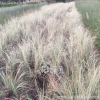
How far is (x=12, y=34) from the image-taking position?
2.71 m

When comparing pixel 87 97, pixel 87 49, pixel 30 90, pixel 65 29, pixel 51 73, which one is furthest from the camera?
pixel 65 29

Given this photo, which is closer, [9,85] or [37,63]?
[9,85]

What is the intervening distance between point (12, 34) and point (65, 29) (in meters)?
1.55

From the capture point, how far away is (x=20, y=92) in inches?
51.8

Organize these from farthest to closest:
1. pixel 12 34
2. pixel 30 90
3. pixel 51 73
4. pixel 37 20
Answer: pixel 37 20 < pixel 12 34 < pixel 51 73 < pixel 30 90

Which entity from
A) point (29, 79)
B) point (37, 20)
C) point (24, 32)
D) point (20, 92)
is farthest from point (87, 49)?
point (37, 20)

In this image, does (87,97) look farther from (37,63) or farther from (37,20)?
(37,20)

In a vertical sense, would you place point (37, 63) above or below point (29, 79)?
above

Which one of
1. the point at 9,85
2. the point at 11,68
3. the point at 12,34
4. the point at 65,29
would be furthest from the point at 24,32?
the point at 9,85

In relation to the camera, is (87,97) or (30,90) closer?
(87,97)

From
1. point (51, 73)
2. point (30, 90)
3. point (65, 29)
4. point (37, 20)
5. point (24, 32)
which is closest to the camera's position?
point (30, 90)

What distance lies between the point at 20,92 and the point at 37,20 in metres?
3.60

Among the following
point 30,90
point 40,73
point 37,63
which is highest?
point 37,63

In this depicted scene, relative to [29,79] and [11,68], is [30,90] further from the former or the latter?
[11,68]
